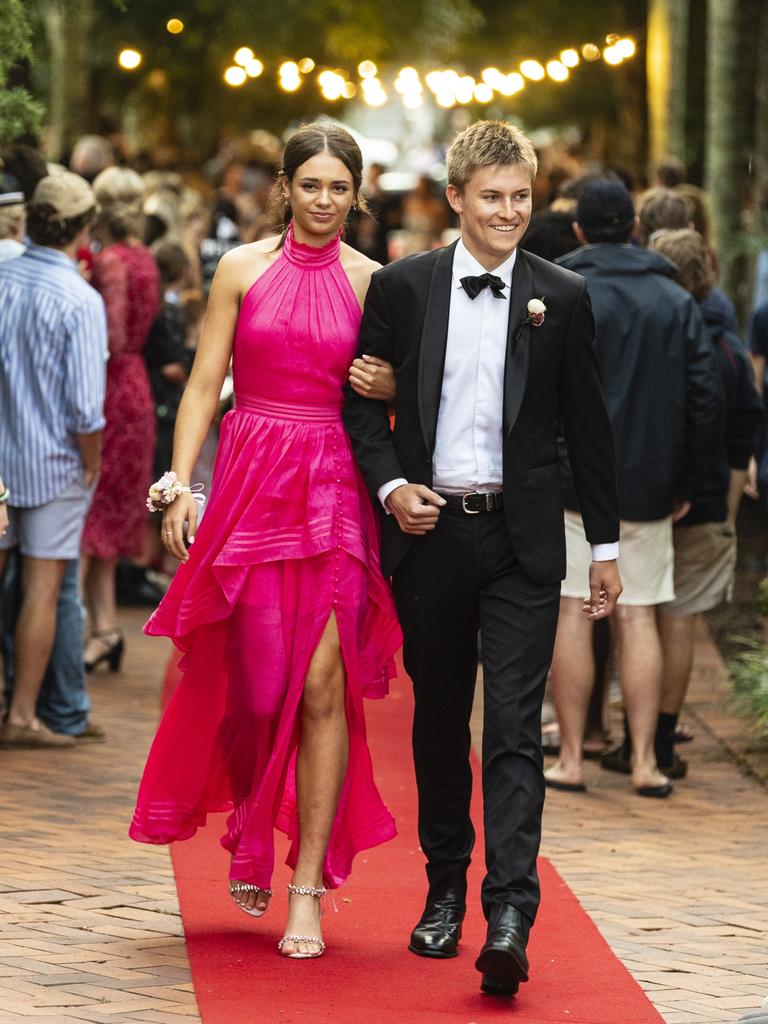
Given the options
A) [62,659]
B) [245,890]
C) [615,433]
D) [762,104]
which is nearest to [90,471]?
[62,659]

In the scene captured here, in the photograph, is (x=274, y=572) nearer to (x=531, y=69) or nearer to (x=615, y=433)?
(x=615, y=433)

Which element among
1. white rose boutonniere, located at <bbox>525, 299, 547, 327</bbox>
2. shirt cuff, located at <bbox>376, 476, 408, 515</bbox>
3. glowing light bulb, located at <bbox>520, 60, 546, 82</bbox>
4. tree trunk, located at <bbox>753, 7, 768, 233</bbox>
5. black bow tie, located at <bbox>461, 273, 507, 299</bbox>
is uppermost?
glowing light bulb, located at <bbox>520, 60, 546, 82</bbox>

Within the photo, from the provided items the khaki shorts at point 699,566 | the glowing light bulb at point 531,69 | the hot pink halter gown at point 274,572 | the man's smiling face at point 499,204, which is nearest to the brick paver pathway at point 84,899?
the hot pink halter gown at point 274,572

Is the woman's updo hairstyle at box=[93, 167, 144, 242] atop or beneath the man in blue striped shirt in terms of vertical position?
atop

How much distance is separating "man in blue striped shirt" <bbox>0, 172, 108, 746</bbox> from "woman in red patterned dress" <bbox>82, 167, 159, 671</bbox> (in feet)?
5.42

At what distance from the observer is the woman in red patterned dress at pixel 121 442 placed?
930cm

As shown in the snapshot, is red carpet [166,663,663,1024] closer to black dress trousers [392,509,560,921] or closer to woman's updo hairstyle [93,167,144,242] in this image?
black dress trousers [392,509,560,921]

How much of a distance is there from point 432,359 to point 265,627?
84 cm

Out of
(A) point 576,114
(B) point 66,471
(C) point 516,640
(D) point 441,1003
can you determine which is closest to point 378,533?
(C) point 516,640

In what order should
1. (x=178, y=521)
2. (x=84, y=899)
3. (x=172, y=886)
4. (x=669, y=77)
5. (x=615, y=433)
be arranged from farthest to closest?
1. (x=669, y=77)
2. (x=615, y=433)
3. (x=172, y=886)
4. (x=84, y=899)
5. (x=178, y=521)

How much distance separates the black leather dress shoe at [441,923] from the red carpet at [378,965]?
0.04 metres

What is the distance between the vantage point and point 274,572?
16.4 ft

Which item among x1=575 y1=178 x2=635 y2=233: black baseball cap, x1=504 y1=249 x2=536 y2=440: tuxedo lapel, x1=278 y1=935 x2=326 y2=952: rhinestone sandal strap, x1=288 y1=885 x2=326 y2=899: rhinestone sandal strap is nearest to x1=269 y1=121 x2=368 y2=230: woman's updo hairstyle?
x1=504 y1=249 x2=536 y2=440: tuxedo lapel

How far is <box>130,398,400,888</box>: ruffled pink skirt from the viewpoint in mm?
4996
